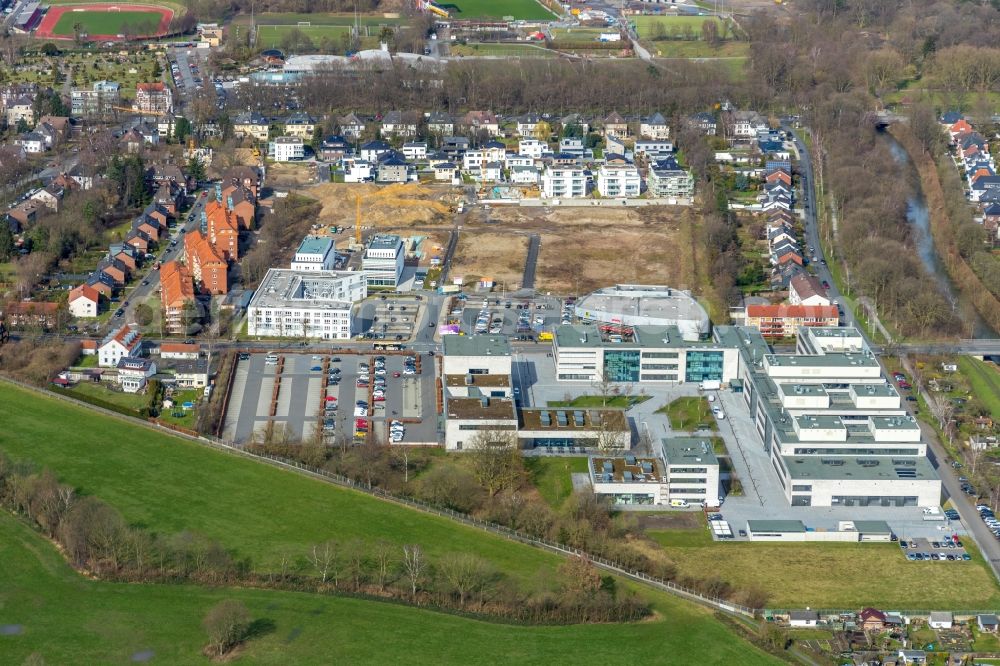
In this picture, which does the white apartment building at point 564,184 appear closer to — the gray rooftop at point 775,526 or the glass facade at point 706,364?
the glass facade at point 706,364

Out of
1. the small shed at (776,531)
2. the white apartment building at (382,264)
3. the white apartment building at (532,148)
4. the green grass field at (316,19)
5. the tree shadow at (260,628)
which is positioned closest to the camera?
the tree shadow at (260,628)

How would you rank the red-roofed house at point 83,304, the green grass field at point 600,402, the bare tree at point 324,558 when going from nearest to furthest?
the bare tree at point 324,558, the green grass field at point 600,402, the red-roofed house at point 83,304

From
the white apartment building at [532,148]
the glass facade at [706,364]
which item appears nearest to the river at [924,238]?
the glass facade at [706,364]

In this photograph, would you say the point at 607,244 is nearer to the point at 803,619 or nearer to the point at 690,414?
the point at 690,414

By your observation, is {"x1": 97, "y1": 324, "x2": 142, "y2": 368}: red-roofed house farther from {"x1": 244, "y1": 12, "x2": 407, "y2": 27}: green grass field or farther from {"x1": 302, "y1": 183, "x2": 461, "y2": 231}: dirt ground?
{"x1": 244, "y1": 12, "x2": 407, "y2": 27}: green grass field

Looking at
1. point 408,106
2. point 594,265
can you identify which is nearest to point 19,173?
point 408,106

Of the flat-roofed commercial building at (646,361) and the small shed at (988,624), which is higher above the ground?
the small shed at (988,624)
